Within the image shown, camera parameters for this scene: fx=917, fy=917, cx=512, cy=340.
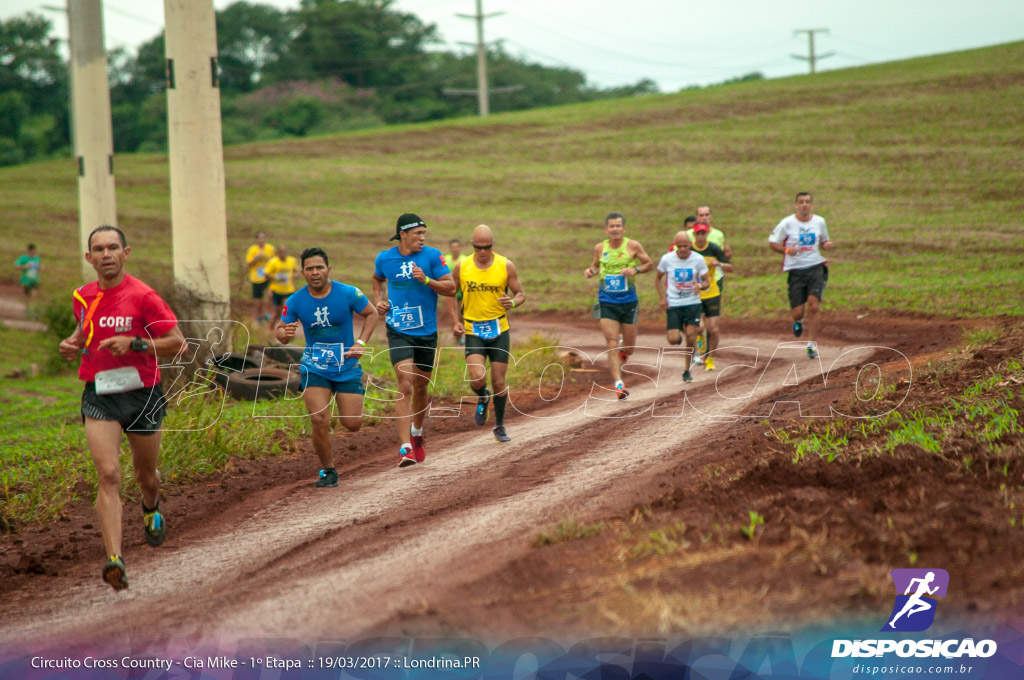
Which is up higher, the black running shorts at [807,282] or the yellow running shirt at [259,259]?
the yellow running shirt at [259,259]

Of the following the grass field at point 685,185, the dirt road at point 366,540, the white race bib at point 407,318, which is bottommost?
the dirt road at point 366,540

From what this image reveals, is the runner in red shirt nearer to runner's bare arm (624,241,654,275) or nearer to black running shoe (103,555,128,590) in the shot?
black running shoe (103,555,128,590)

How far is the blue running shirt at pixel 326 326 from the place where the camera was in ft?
27.8

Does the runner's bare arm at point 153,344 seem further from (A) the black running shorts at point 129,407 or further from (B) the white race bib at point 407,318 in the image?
(B) the white race bib at point 407,318

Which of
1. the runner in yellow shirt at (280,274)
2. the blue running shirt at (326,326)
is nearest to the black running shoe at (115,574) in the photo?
the blue running shirt at (326,326)

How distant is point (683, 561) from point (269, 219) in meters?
35.3

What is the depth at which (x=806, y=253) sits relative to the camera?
13930mm

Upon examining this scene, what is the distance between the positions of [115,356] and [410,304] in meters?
3.38

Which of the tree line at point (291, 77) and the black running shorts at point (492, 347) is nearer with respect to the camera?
the black running shorts at point (492, 347)

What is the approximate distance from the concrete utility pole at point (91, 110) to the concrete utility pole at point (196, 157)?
236 inches

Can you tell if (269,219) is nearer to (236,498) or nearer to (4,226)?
(4,226)

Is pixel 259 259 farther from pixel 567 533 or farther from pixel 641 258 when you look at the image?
pixel 567 533

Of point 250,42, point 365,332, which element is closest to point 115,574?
point 365,332

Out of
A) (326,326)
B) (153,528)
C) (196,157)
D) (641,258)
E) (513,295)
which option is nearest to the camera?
(153,528)
